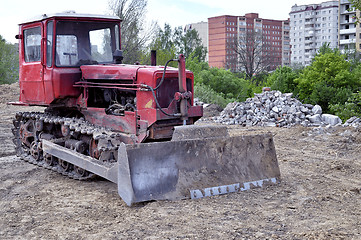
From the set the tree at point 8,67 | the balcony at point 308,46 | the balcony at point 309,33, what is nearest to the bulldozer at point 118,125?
the tree at point 8,67

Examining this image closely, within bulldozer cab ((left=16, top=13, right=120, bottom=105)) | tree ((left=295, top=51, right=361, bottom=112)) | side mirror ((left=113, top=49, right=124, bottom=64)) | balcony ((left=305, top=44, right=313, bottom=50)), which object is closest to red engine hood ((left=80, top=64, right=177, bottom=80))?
bulldozer cab ((left=16, top=13, right=120, bottom=105))

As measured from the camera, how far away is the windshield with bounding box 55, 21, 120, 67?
8031 millimetres

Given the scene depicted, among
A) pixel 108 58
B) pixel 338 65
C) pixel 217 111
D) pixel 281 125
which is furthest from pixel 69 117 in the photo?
pixel 338 65

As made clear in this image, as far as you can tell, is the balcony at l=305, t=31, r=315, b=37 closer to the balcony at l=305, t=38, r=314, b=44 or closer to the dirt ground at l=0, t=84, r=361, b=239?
the balcony at l=305, t=38, r=314, b=44

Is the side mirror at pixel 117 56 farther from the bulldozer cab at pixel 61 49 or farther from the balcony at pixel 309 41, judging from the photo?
the balcony at pixel 309 41

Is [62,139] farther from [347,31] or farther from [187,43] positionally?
[347,31]

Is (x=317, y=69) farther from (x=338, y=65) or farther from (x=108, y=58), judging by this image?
(x=108, y=58)

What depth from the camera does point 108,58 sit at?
8688mm

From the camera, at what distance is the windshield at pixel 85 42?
8.03m

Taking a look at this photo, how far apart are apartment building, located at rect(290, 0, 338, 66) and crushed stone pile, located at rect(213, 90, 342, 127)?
94294mm

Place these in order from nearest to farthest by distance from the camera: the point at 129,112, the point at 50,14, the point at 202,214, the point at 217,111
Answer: the point at 202,214, the point at 129,112, the point at 50,14, the point at 217,111

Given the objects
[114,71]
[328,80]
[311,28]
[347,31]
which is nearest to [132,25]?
[328,80]

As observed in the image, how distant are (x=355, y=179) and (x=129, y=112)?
3937 millimetres

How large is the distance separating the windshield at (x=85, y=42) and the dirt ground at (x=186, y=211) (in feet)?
7.18
